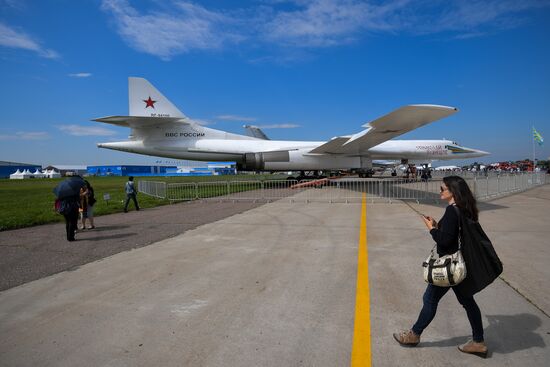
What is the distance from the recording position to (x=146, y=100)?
19.4 metres

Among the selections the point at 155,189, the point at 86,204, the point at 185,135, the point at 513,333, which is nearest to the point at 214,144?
the point at 185,135

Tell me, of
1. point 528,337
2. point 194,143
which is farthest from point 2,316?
point 194,143

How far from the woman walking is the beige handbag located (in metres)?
0.07

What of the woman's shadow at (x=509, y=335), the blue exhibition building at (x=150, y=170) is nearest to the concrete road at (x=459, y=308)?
the woman's shadow at (x=509, y=335)

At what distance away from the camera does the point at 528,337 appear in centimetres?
274

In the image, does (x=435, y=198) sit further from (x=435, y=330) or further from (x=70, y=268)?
(x=70, y=268)

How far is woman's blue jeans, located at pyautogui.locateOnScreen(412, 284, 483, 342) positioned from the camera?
2494mm

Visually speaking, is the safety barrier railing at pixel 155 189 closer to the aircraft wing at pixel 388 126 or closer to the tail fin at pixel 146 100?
the tail fin at pixel 146 100

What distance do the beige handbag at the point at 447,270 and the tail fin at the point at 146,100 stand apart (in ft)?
65.0

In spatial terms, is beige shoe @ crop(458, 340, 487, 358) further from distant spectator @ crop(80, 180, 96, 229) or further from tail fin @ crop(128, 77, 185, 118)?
tail fin @ crop(128, 77, 185, 118)

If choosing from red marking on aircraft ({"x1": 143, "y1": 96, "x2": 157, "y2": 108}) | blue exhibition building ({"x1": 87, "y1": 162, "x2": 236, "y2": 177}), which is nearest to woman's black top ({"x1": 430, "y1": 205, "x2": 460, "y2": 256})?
red marking on aircraft ({"x1": 143, "y1": 96, "x2": 157, "y2": 108})

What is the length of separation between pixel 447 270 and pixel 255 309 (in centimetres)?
197

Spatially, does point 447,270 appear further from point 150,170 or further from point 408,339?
point 150,170

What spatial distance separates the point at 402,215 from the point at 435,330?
7238mm
